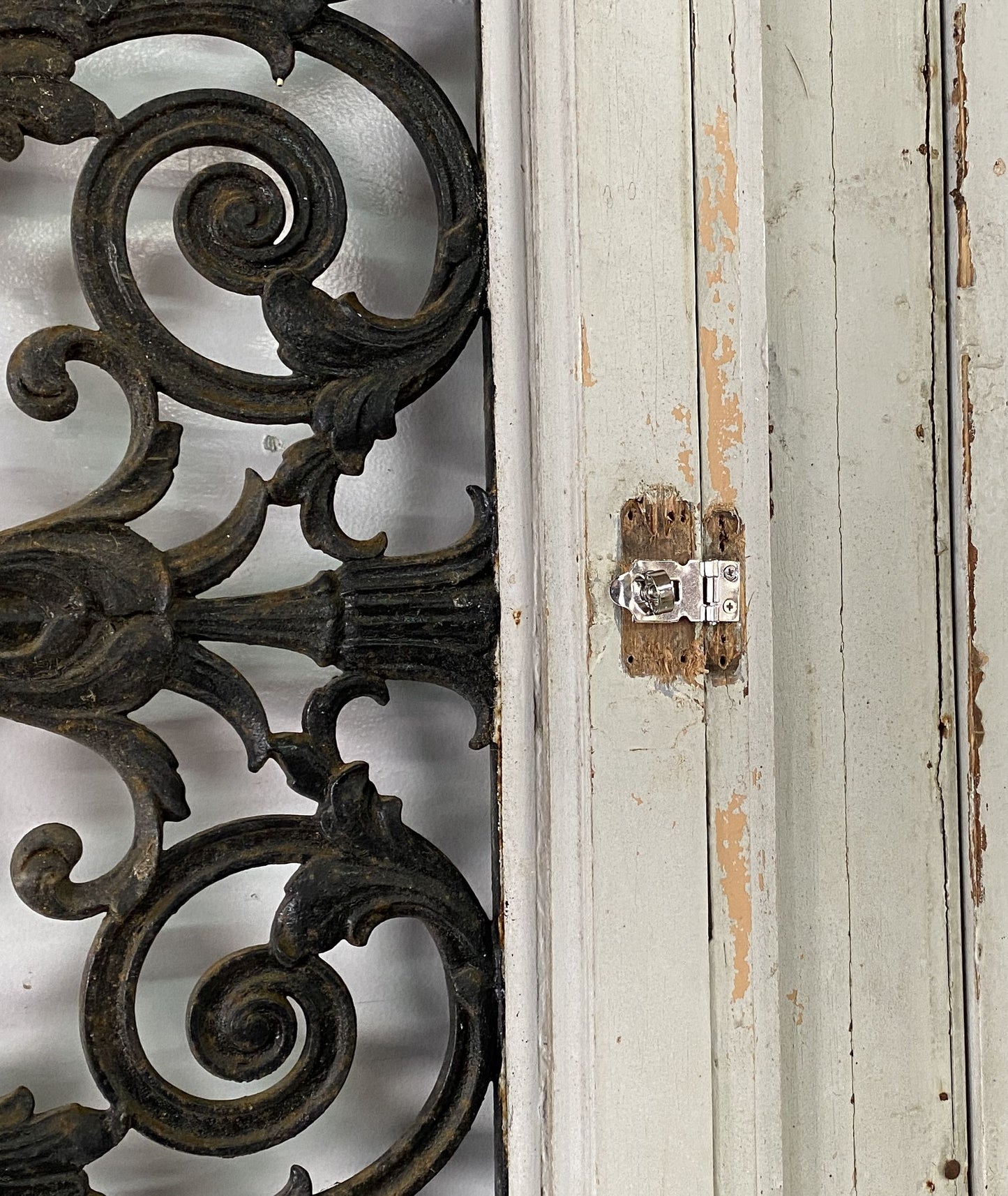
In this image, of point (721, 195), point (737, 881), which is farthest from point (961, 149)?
point (737, 881)

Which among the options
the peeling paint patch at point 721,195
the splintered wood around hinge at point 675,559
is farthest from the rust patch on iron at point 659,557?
the peeling paint patch at point 721,195

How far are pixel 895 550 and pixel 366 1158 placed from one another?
19.5 inches

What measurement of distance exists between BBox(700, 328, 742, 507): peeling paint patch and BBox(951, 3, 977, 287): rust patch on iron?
18 cm

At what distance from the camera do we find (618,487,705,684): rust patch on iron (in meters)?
0.64

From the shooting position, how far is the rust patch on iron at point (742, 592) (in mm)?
648

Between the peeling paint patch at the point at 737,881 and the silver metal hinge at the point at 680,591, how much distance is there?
11 cm

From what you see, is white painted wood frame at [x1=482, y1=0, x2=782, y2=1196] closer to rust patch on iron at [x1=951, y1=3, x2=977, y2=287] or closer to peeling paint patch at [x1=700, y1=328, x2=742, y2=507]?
peeling paint patch at [x1=700, y1=328, x2=742, y2=507]

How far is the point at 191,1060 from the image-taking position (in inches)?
26.0

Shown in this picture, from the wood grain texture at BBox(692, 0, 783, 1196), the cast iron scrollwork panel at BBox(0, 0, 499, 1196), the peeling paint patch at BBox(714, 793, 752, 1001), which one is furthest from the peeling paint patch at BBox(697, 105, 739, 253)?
the peeling paint patch at BBox(714, 793, 752, 1001)

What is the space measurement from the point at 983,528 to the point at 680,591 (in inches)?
8.6

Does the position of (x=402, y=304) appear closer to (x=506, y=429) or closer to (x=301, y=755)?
(x=506, y=429)

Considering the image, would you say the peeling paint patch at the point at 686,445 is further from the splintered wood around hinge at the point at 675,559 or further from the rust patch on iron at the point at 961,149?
the rust patch on iron at the point at 961,149

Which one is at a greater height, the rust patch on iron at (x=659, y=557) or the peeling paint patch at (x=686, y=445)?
the peeling paint patch at (x=686, y=445)

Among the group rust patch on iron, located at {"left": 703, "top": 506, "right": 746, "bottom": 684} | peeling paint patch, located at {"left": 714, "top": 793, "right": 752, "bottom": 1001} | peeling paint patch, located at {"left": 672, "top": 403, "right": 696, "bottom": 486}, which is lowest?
peeling paint patch, located at {"left": 714, "top": 793, "right": 752, "bottom": 1001}
